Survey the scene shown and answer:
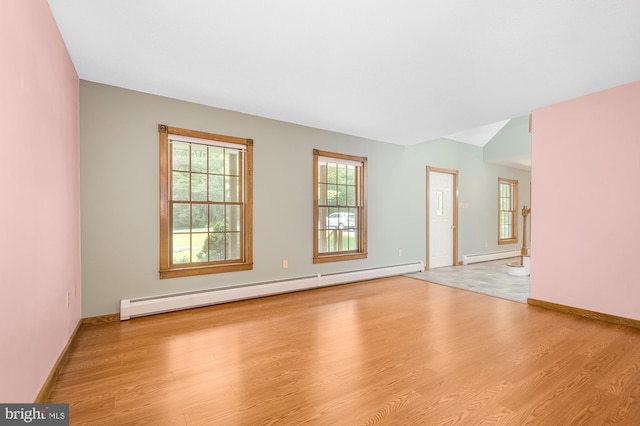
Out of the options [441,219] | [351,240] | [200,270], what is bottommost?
[200,270]

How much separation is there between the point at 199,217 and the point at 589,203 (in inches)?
186

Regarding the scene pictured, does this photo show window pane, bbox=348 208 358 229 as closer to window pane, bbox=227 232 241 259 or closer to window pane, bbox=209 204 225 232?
window pane, bbox=227 232 241 259

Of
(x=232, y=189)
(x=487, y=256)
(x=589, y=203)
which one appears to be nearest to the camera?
(x=589, y=203)

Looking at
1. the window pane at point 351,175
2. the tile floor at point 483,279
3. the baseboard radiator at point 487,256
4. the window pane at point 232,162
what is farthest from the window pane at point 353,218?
the baseboard radiator at point 487,256

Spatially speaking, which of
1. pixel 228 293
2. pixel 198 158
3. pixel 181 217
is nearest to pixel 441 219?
pixel 228 293

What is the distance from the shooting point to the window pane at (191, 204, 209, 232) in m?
3.74

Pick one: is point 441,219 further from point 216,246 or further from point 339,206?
point 216,246

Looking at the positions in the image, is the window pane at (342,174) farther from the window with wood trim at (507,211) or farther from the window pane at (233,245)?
the window with wood trim at (507,211)

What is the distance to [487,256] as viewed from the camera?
23.9 ft

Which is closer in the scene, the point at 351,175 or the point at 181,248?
the point at 181,248

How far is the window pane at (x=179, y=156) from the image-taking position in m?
3.61

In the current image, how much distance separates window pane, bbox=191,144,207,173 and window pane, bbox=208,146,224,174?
3.0 inches

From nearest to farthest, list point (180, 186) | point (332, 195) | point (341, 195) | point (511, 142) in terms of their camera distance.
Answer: point (180, 186) → point (332, 195) → point (341, 195) → point (511, 142)

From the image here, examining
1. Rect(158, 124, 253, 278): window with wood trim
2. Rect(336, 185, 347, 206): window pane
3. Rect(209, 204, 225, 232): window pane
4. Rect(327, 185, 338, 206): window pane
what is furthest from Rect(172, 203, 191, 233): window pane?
Rect(336, 185, 347, 206): window pane
